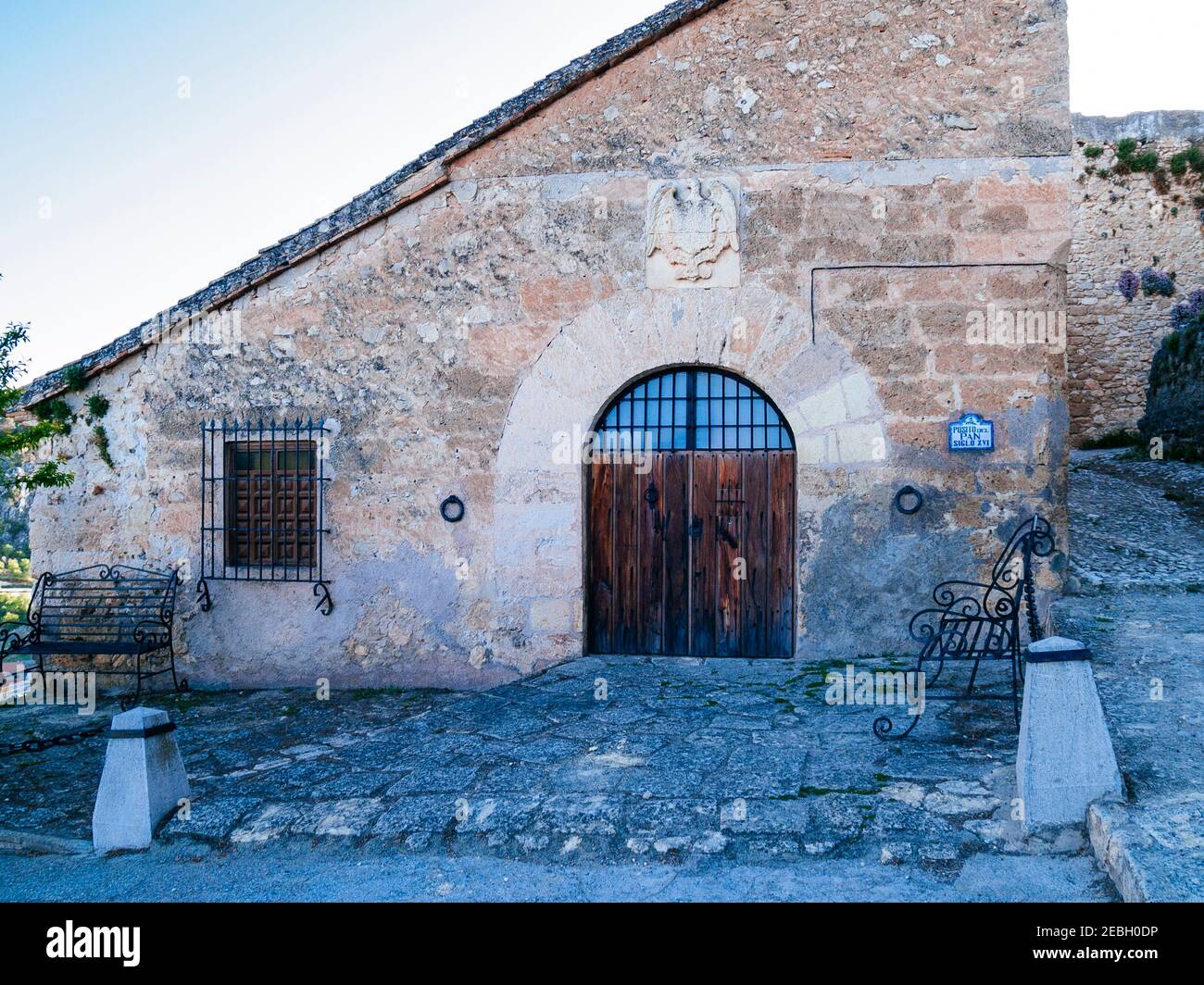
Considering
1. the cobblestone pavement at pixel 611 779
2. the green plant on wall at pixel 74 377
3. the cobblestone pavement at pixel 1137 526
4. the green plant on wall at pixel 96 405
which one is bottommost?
the cobblestone pavement at pixel 611 779

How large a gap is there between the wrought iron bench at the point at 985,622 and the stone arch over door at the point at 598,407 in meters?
1.08

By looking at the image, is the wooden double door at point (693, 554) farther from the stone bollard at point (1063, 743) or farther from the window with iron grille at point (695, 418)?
the stone bollard at point (1063, 743)

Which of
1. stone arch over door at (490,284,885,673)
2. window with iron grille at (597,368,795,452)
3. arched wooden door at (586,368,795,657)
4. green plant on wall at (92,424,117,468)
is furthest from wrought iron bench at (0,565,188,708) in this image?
window with iron grille at (597,368,795,452)

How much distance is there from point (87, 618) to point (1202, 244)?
16.7m

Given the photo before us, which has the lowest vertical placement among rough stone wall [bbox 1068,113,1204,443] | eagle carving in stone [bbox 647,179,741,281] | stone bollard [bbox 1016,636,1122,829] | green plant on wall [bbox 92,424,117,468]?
stone bollard [bbox 1016,636,1122,829]

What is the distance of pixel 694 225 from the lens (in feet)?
22.4

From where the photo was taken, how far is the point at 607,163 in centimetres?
698

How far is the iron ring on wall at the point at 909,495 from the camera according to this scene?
258 inches

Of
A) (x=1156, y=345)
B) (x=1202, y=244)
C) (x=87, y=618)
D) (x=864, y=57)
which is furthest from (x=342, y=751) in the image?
(x=1202, y=244)

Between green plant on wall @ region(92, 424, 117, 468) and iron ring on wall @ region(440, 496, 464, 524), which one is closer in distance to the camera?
iron ring on wall @ region(440, 496, 464, 524)

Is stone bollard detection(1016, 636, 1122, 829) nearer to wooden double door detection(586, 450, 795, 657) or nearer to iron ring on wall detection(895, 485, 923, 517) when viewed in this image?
iron ring on wall detection(895, 485, 923, 517)

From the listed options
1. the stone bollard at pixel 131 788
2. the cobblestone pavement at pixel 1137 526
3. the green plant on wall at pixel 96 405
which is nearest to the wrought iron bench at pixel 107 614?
the green plant on wall at pixel 96 405

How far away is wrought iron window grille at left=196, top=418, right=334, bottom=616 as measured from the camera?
24.0ft

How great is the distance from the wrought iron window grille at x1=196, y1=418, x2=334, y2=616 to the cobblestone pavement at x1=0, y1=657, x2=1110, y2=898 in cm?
132
